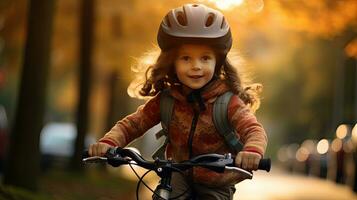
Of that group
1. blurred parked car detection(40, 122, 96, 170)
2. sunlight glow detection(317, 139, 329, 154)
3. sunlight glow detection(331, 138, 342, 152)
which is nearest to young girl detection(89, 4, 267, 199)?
sunlight glow detection(331, 138, 342, 152)

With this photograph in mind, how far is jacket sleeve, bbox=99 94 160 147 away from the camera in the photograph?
524 centimetres

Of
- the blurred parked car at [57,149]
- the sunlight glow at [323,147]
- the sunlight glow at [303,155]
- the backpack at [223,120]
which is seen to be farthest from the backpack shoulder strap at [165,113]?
the sunlight glow at [303,155]

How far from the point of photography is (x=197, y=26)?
16.6 ft

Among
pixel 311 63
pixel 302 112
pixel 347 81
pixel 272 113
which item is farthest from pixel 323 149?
pixel 272 113

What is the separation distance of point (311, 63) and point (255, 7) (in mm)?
32446

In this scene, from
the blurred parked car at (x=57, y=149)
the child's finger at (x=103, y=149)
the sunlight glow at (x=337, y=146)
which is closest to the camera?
the child's finger at (x=103, y=149)

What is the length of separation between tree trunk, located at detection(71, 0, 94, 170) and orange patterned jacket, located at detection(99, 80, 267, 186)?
624 inches

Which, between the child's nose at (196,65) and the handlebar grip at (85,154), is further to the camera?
the child's nose at (196,65)

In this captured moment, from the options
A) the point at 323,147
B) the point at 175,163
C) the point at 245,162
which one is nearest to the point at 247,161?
the point at 245,162

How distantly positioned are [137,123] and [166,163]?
32.0 inches

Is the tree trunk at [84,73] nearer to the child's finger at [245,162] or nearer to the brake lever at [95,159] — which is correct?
the brake lever at [95,159]

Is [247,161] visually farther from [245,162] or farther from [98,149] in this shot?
[98,149]

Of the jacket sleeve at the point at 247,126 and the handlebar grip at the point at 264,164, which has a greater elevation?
the jacket sleeve at the point at 247,126

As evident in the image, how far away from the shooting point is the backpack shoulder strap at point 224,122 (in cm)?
516
